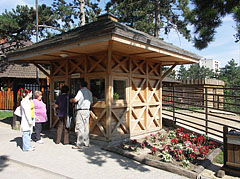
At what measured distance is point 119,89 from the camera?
7.30m

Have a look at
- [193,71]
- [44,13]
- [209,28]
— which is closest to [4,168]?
[209,28]

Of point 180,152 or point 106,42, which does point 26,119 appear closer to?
point 106,42

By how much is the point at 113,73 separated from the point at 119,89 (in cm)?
67

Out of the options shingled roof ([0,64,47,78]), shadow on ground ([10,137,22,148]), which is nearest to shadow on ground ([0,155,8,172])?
shadow on ground ([10,137,22,148])

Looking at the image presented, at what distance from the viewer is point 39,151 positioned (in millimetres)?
6172

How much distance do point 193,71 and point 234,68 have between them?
44211 millimetres

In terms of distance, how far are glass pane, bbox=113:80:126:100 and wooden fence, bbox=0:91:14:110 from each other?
15076 mm

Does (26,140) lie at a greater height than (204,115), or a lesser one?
greater

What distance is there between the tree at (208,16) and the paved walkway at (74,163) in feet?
11.1

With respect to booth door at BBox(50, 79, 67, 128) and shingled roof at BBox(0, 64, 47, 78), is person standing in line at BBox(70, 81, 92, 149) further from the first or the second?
shingled roof at BBox(0, 64, 47, 78)

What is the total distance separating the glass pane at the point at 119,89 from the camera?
23.2 ft

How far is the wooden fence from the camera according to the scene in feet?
61.7

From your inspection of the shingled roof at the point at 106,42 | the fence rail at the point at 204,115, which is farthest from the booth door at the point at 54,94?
the fence rail at the point at 204,115

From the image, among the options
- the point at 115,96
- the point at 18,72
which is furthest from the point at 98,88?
the point at 18,72
